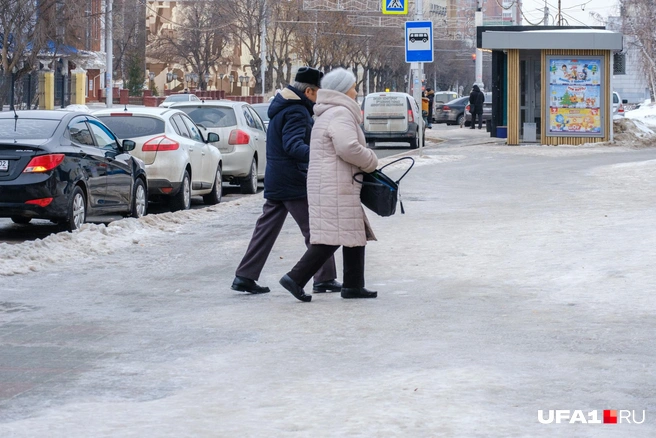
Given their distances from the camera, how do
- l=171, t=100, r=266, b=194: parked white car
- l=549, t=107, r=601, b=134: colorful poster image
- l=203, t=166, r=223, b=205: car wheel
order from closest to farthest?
l=203, t=166, r=223, b=205: car wheel → l=171, t=100, r=266, b=194: parked white car → l=549, t=107, r=601, b=134: colorful poster image

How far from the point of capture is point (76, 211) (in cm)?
1337

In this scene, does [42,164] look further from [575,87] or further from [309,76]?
[575,87]

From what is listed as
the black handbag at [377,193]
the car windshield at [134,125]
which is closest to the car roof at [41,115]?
the car windshield at [134,125]

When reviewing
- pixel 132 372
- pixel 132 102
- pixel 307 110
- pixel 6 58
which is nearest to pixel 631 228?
pixel 307 110

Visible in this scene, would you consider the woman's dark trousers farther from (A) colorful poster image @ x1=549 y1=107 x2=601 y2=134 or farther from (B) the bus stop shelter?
(A) colorful poster image @ x1=549 y1=107 x2=601 y2=134

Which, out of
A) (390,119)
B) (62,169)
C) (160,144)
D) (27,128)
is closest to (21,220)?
(27,128)

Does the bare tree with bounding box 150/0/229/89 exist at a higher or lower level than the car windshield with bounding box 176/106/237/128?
higher

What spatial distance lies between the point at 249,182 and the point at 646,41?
216ft

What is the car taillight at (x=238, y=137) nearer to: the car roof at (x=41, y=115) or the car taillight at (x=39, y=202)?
the car roof at (x=41, y=115)

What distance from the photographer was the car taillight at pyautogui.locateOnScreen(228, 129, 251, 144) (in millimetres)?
19406

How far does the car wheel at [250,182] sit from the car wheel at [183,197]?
3040mm

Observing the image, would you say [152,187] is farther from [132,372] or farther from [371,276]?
[132,372]
